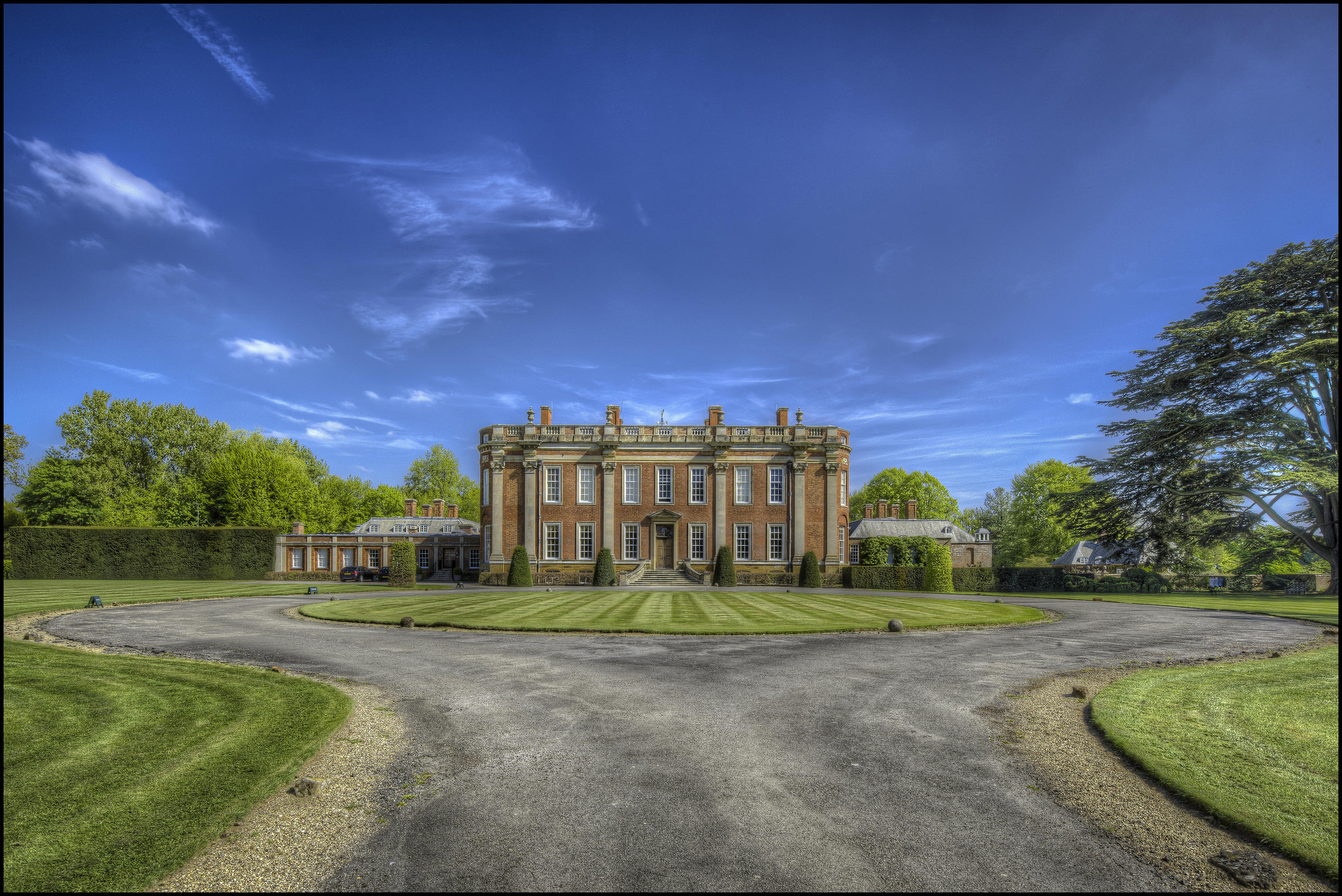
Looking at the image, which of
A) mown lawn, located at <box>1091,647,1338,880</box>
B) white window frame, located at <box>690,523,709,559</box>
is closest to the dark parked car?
white window frame, located at <box>690,523,709,559</box>

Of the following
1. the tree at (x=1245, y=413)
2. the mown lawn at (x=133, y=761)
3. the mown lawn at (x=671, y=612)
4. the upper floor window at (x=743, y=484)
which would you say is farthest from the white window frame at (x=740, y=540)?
the tree at (x=1245, y=413)

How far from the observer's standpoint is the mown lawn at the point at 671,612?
18859 mm

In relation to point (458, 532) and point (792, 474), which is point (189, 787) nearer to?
point (792, 474)

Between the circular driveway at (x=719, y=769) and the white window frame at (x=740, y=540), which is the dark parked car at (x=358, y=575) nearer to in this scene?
the white window frame at (x=740, y=540)

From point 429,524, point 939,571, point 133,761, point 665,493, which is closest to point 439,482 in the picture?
point 429,524

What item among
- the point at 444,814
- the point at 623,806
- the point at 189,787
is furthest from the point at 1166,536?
the point at 189,787

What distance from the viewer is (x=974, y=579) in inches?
1767

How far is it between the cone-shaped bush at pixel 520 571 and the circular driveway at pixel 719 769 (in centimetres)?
2699

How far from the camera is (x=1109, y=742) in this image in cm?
800

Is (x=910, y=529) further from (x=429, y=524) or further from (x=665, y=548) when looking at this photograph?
(x=429, y=524)

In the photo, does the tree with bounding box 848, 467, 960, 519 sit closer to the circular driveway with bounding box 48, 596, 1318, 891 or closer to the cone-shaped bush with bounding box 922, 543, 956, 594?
the cone-shaped bush with bounding box 922, 543, 956, 594

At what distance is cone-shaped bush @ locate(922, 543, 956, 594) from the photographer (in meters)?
39.9

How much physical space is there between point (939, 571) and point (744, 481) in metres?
14.9

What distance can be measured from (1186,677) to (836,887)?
804 cm
